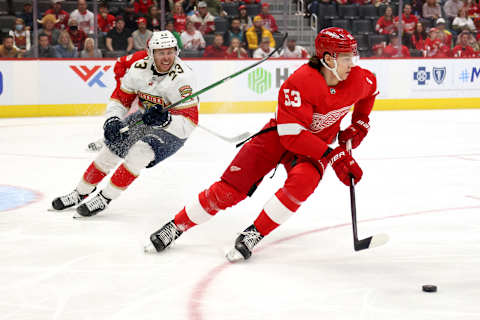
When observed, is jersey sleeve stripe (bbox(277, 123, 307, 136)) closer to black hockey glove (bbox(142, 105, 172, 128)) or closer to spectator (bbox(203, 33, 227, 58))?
black hockey glove (bbox(142, 105, 172, 128))

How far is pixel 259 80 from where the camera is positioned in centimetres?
1031

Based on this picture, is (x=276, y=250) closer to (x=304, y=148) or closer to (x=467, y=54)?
(x=304, y=148)

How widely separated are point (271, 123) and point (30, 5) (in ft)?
22.2

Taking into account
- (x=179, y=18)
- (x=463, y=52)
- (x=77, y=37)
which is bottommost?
(x=463, y=52)

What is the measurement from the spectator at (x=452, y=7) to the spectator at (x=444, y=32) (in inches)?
10.9

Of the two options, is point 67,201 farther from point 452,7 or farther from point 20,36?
point 452,7

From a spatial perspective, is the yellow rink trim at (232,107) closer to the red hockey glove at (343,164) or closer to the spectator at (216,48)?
the spectator at (216,48)

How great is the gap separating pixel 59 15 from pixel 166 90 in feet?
19.5

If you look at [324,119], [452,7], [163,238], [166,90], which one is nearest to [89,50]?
[452,7]

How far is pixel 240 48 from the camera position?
1036cm

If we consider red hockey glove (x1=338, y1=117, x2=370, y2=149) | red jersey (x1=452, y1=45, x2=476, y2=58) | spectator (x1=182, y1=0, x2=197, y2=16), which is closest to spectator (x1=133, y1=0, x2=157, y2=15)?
spectator (x1=182, y1=0, x2=197, y2=16)

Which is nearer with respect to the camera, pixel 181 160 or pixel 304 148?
pixel 304 148

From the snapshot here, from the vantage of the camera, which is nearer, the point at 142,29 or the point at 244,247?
the point at 244,247

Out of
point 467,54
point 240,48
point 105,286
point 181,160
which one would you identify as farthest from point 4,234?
point 467,54
